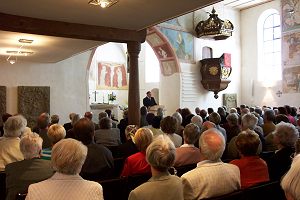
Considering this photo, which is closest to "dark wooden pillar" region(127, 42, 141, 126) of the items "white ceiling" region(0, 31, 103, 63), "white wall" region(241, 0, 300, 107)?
"white ceiling" region(0, 31, 103, 63)

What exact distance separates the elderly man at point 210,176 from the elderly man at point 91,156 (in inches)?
55.0

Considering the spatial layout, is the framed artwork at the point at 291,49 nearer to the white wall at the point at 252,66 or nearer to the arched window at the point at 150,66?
the white wall at the point at 252,66

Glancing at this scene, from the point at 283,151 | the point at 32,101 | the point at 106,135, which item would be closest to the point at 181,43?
the point at 32,101

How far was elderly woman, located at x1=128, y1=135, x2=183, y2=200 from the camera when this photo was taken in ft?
7.32

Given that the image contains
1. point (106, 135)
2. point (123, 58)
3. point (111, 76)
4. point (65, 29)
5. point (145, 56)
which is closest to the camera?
point (106, 135)

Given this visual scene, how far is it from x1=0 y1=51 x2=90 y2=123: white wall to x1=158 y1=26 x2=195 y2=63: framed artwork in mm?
3807

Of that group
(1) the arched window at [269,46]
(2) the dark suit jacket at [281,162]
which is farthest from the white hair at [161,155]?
(1) the arched window at [269,46]

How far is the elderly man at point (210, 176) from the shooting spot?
8.71ft

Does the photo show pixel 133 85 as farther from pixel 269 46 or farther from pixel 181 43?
pixel 269 46

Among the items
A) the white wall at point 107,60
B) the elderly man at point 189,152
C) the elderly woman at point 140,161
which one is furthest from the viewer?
the white wall at point 107,60

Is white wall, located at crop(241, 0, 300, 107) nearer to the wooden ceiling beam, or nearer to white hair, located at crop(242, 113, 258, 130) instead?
the wooden ceiling beam

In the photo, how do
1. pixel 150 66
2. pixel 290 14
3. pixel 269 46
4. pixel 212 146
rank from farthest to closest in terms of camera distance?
1. pixel 150 66
2. pixel 269 46
3. pixel 290 14
4. pixel 212 146

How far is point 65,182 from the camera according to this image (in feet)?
7.18

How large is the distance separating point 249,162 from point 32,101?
9553mm
